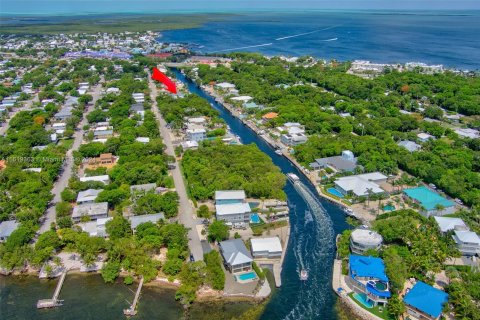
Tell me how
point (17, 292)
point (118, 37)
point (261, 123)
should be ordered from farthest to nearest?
1. point (118, 37)
2. point (261, 123)
3. point (17, 292)

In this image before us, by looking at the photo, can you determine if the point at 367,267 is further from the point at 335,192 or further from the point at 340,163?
the point at 340,163

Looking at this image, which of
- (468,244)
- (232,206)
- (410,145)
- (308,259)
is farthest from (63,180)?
(410,145)

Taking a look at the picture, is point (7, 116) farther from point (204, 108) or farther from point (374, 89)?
point (374, 89)

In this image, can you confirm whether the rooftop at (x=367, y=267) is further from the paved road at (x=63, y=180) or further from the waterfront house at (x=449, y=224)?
the paved road at (x=63, y=180)

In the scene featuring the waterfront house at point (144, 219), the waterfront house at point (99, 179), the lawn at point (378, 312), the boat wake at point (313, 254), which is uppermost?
the waterfront house at point (99, 179)

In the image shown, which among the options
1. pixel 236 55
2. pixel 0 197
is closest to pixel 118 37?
pixel 236 55

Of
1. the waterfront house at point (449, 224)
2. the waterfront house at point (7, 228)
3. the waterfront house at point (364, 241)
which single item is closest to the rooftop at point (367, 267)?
the waterfront house at point (364, 241)
